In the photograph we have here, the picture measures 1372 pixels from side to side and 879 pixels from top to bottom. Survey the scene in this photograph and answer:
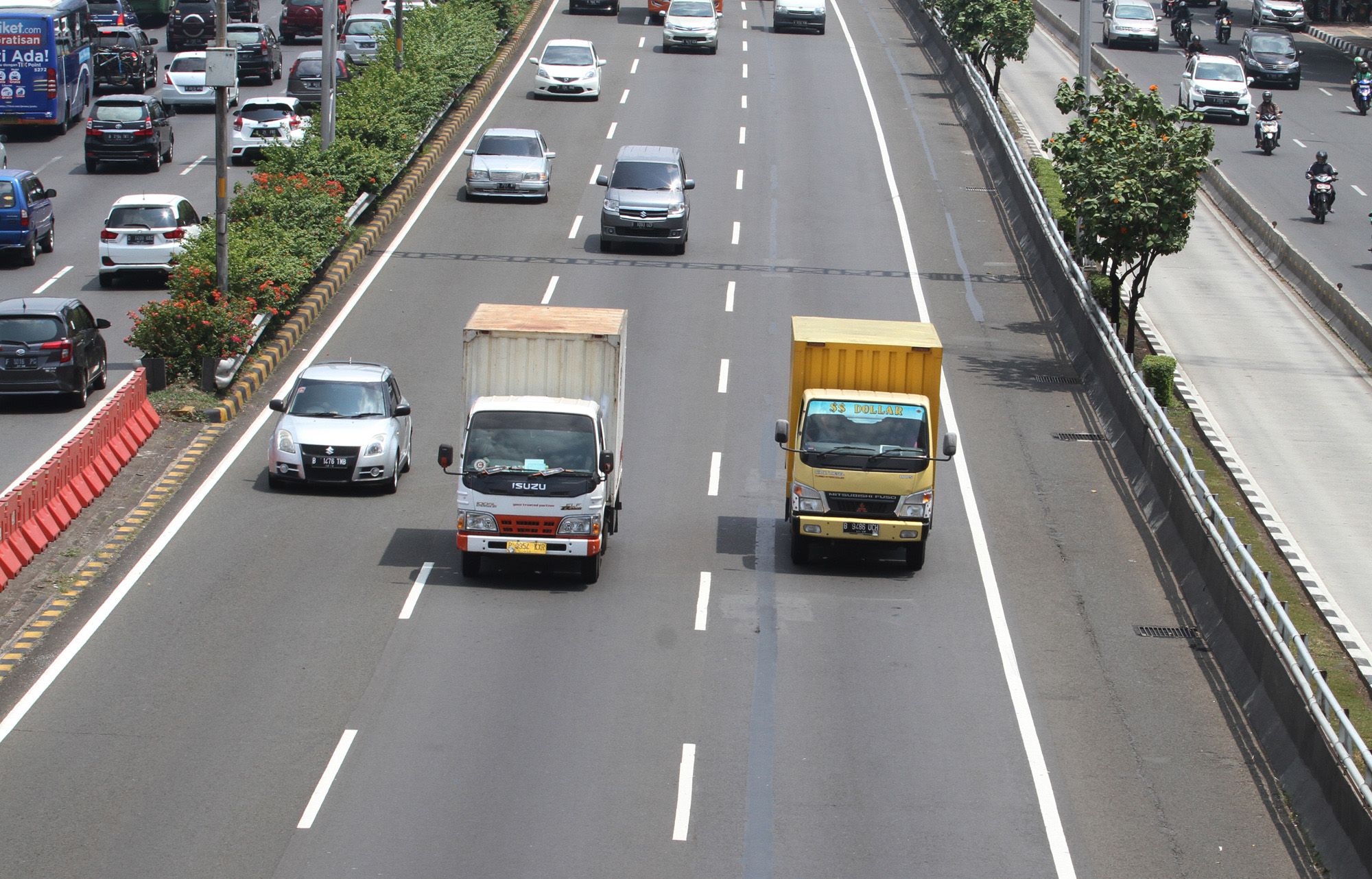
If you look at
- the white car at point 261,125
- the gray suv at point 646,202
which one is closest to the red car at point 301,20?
the white car at point 261,125

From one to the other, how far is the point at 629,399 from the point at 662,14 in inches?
1572

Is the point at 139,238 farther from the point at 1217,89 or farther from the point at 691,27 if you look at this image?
the point at 1217,89

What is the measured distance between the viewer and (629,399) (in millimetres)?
26312

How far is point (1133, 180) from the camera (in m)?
28.5

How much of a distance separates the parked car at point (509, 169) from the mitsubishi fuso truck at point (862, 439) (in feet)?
62.7

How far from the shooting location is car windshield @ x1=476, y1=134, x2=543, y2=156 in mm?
38875

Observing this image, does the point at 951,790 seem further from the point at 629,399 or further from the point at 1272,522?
the point at 629,399

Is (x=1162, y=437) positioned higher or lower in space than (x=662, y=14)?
lower

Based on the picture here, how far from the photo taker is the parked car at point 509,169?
126ft

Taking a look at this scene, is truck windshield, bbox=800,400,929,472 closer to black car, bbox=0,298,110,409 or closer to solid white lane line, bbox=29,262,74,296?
black car, bbox=0,298,110,409

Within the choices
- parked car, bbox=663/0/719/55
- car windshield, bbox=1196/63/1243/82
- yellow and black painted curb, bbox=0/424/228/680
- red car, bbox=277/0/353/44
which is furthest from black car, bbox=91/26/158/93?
car windshield, bbox=1196/63/1243/82

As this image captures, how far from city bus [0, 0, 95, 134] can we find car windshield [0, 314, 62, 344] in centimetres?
2244

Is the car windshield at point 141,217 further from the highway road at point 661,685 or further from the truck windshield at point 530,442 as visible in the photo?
the truck windshield at point 530,442

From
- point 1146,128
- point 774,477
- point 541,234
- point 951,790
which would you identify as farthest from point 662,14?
point 951,790
